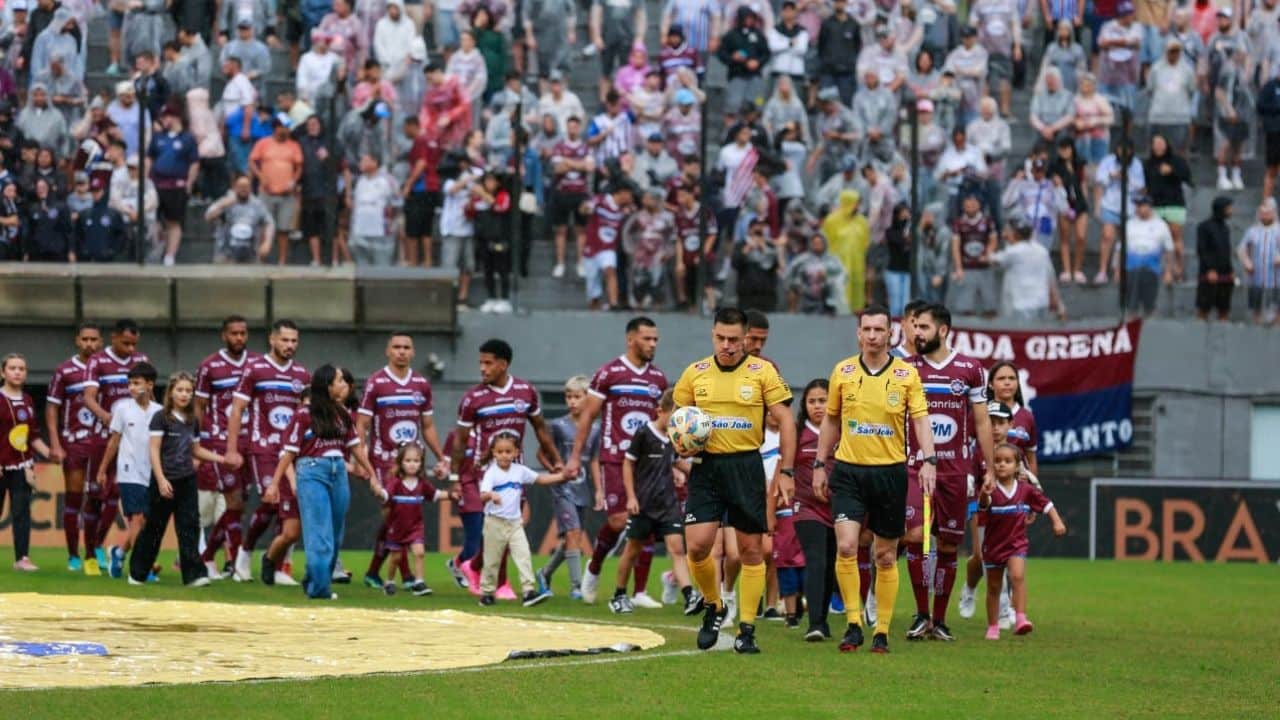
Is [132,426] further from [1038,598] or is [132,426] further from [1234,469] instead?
[1234,469]

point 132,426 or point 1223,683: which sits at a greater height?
point 132,426

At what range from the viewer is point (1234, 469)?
99.7 ft

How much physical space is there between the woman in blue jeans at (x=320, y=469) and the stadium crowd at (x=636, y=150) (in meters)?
10.6

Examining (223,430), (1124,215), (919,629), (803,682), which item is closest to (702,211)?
(1124,215)

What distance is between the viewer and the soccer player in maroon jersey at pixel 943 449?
14.9 metres

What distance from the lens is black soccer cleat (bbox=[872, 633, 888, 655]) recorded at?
1380 cm

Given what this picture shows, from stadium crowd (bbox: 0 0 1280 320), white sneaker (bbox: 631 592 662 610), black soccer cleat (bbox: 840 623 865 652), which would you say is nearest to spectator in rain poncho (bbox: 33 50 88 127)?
stadium crowd (bbox: 0 0 1280 320)

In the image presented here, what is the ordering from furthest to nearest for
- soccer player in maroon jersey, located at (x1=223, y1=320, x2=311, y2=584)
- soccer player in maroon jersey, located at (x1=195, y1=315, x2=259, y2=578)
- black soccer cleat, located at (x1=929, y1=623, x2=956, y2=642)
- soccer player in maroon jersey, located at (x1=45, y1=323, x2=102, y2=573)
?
1. soccer player in maroon jersey, located at (x1=45, y1=323, x2=102, y2=573)
2. soccer player in maroon jersey, located at (x1=195, y1=315, x2=259, y2=578)
3. soccer player in maroon jersey, located at (x1=223, y1=320, x2=311, y2=584)
4. black soccer cleat, located at (x1=929, y1=623, x2=956, y2=642)

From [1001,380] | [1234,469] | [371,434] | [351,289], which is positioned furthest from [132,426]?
[1234,469]

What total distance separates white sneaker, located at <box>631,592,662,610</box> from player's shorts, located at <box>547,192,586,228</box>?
11.2 m

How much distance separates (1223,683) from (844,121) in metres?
17.7

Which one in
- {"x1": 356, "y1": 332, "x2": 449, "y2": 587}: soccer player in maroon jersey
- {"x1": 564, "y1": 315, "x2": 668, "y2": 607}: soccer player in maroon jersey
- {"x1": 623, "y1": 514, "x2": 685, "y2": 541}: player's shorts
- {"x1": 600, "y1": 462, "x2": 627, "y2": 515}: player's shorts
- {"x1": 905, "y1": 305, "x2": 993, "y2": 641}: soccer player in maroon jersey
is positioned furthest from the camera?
{"x1": 356, "y1": 332, "x2": 449, "y2": 587}: soccer player in maroon jersey

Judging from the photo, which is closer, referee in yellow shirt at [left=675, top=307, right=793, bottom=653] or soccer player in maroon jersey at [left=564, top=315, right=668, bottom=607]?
referee in yellow shirt at [left=675, top=307, right=793, bottom=653]

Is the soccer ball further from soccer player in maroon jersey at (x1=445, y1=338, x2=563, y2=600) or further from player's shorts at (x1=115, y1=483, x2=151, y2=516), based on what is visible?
player's shorts at (x1=115, y1=483, x2=151, y2=516)
